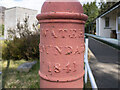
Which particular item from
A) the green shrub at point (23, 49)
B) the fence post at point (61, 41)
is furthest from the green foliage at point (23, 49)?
the fence post at point (61, 41)

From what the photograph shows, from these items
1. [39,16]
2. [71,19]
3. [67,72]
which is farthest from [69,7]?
[67,72]

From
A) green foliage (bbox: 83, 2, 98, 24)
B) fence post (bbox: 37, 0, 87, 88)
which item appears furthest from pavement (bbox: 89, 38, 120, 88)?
green foliage (bbox: 83, 2, 98, 24)

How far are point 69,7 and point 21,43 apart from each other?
462cm

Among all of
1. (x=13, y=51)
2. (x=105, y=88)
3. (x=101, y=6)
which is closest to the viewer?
(x=105, y=88)

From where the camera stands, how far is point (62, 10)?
84 cm

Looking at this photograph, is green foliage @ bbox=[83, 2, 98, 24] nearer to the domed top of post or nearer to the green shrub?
the green shrub

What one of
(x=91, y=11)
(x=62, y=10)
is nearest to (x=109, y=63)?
(x=62, y=10)

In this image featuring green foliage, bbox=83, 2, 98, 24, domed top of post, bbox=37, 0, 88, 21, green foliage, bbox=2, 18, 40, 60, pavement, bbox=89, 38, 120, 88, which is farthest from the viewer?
green foliage, bbox=83, 2, 98, 24

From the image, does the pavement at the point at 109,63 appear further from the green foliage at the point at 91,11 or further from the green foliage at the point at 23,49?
the green foliage at the point at 91,11

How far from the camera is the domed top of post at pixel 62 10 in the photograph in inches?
31.9

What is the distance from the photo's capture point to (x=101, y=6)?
2688 cm

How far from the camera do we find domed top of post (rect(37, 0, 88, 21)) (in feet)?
2.66

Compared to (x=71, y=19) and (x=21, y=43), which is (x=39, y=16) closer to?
(x=71, y=19)

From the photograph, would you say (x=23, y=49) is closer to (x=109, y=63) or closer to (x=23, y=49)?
(x=23, y=49)
